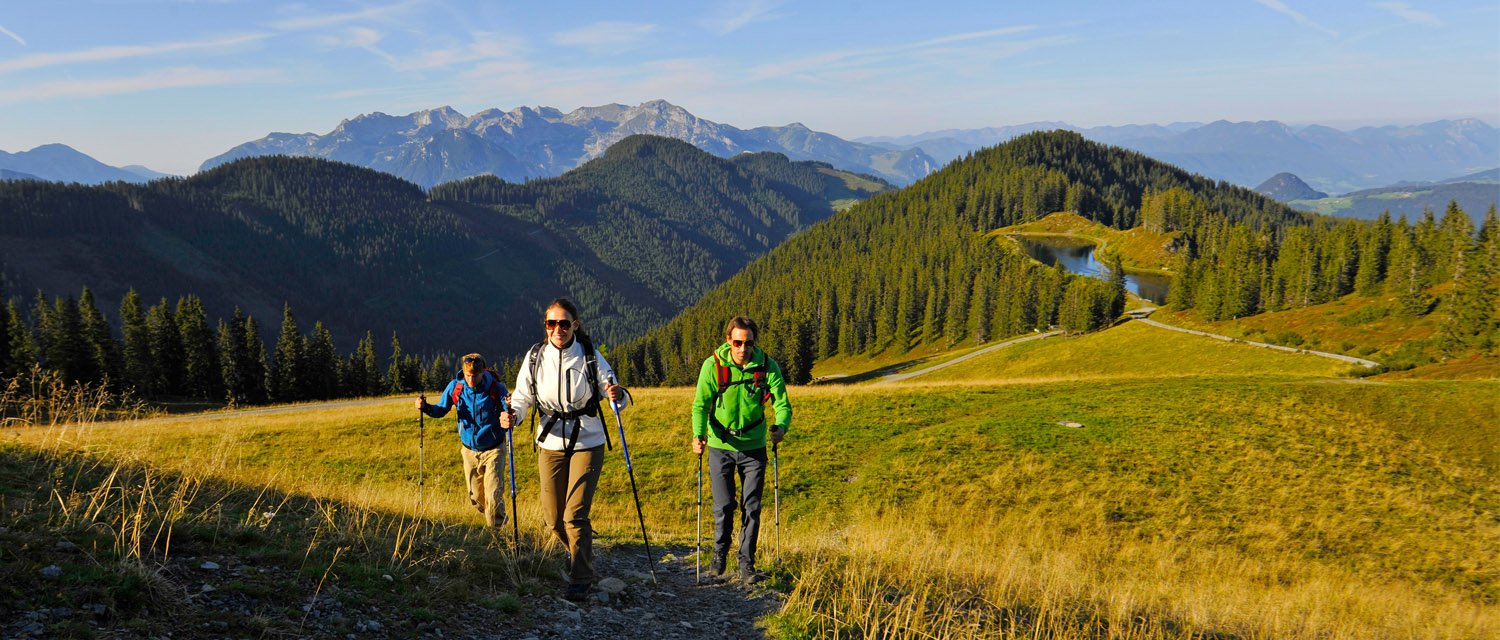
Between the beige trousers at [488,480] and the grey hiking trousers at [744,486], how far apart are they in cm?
367

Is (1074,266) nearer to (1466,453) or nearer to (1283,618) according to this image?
(1466,453)

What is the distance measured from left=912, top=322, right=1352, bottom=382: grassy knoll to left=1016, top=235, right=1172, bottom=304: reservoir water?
39435 millimetres

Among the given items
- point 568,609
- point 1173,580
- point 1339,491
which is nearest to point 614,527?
point 568,609

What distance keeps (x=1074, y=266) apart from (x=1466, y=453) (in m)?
125

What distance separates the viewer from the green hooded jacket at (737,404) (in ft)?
26.8

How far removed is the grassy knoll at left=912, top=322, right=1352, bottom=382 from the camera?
165ft

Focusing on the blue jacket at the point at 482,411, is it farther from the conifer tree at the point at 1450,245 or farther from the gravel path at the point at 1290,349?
the conifer tree at the point at 1450,245

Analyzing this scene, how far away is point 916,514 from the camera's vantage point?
46.8ft

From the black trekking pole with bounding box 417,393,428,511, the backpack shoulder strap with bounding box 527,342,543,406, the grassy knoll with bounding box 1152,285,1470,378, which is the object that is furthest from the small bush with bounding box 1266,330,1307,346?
the backpack shoulder strap with bounding box 527,342,543,406

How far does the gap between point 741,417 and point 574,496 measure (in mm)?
2166

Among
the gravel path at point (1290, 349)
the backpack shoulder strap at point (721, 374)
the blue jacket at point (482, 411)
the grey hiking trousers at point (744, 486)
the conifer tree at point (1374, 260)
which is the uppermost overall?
the conifer tree at point (1374, 260)

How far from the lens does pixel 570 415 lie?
7535mm

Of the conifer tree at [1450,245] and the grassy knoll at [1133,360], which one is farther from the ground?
the conifer tree at [1450,245]

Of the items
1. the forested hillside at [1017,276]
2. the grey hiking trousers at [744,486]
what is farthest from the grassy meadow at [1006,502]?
the forested hillside at [1017,276]
